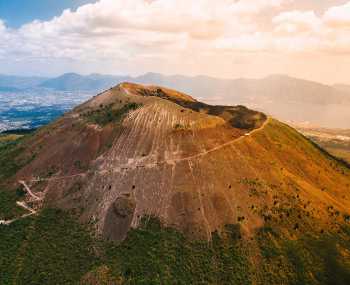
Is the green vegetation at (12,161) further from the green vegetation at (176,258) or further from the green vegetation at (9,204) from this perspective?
the green vegetation at (176,258)

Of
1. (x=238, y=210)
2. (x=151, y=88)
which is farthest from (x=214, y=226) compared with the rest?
(x=151, y=88)

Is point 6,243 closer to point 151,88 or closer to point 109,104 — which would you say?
point 109,104

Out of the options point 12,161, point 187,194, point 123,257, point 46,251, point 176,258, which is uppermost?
point 187,194

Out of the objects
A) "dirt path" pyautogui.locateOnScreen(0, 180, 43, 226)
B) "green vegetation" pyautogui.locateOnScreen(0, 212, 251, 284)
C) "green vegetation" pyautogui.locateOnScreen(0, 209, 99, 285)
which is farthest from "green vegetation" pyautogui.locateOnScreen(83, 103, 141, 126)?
"green vegetation" pyautogui.locateOnScreen(0, 212, 251, 284)

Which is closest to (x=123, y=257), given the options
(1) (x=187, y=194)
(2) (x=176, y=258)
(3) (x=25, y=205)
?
(2) (x=176, y=258)

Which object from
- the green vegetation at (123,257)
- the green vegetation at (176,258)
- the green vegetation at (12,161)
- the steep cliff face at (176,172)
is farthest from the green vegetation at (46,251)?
the green vegetation at (12,161)

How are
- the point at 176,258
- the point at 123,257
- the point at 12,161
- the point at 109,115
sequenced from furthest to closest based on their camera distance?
the point at 109,115, the point at 12,161, the point at 123,257, the point at 176,258

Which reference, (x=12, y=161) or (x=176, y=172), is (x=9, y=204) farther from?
(x=176, y=172)
